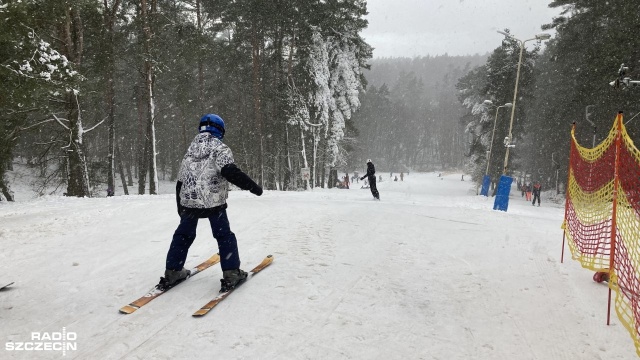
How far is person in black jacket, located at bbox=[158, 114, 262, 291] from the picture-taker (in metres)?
4.14

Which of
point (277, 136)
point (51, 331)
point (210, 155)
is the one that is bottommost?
point (51, 331)

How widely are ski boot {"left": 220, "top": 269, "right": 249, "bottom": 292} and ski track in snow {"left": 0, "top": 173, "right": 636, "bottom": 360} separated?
0.12m

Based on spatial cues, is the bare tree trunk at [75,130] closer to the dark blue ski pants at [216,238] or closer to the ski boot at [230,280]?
the dark blue ski pants at [216,238]

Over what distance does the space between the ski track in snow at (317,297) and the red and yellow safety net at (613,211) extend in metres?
0.26

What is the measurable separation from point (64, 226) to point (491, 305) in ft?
24.0

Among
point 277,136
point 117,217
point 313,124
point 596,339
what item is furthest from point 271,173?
point 596,339

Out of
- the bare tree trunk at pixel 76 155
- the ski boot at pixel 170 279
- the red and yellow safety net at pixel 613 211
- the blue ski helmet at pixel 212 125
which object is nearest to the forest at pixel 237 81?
the bare tree trunk at pixel 76 155

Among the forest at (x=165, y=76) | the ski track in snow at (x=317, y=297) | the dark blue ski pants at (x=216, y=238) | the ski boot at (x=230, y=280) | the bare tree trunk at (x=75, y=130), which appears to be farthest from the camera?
the bare tree trunk at (x=75, y=130)

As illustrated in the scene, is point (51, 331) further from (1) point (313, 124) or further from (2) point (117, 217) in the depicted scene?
(1) point (313, 124)

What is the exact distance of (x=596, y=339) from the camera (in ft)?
11.0

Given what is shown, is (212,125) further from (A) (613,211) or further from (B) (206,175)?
(A) (613,211)

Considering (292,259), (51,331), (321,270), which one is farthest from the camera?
(292,259)

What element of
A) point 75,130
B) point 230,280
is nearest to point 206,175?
point 230,280

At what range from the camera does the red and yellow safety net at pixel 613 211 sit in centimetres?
380
